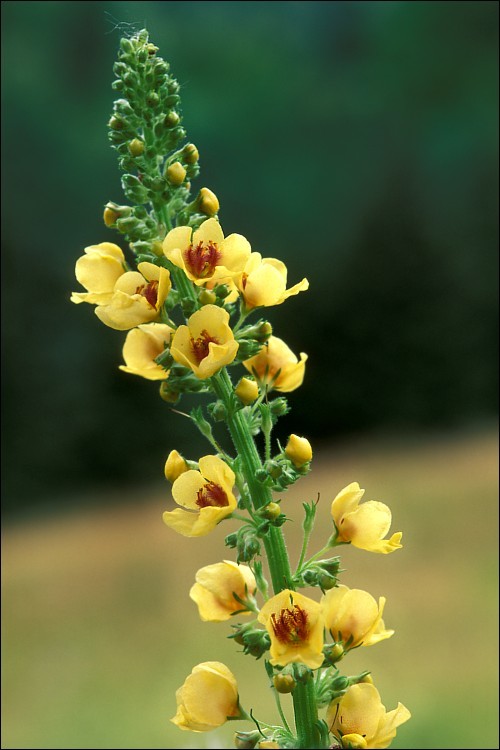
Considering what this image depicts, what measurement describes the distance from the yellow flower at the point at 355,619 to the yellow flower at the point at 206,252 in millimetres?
313

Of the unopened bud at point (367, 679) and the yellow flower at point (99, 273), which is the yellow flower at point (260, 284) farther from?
the unopened bud at point (367, 679)

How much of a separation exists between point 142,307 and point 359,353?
265 centimetres

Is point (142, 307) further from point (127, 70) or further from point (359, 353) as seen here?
point (359, 353)

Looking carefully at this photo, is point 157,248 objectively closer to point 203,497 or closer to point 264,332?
point 264,332

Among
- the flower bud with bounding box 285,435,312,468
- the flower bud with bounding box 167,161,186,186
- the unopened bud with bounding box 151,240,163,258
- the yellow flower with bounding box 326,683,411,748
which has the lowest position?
the yellow flower with bounding box 326,683,411,748

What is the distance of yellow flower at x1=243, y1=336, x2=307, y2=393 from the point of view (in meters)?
0.84

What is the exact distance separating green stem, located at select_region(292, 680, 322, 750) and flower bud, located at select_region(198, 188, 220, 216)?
1.41 feet

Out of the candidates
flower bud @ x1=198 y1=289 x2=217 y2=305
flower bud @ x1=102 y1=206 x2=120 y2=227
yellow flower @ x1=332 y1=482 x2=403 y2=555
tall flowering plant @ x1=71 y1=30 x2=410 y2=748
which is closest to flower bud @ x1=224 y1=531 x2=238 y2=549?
tall flowering plant @ x1=71 y1=30 x2=410 y2=748

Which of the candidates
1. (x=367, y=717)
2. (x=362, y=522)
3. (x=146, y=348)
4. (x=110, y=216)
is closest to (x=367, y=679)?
(x=367, y=717)

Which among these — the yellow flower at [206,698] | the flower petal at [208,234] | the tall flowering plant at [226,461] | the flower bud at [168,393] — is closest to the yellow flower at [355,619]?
the tall flowering plant at [226,461]

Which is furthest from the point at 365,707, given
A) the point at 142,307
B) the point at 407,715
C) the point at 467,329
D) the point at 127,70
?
the point at 467,329

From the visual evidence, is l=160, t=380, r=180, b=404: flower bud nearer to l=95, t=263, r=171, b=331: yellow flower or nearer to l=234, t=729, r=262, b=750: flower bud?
l=95, t=263, r=171, b=331: yellow flower

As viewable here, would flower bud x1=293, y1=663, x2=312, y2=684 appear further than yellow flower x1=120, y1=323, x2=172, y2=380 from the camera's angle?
No

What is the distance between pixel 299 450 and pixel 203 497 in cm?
10
